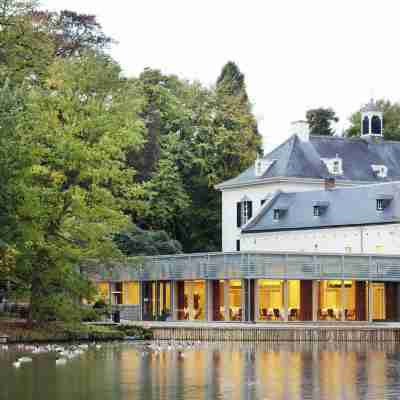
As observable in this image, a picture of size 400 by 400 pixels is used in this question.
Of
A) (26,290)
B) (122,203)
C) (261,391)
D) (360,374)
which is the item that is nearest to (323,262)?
(122,203)

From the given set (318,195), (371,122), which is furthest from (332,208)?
(371,122)

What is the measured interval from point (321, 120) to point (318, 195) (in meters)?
33.7

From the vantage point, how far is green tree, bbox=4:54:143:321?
47.4m

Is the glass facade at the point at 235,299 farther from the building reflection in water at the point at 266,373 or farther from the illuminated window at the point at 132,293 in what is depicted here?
the building reflection in water at the point at 266,373

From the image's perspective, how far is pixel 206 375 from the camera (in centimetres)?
3328

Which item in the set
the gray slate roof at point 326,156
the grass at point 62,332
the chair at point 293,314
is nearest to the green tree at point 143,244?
the gray slate roof at point 326,156

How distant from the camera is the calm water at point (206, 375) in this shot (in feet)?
93.4

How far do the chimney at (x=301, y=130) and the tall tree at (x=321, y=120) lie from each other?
19.5 metres

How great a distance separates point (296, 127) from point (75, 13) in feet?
57.3

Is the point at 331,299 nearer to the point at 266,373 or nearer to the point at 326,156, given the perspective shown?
the point at 326,156

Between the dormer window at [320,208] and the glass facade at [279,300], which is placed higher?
the dormer window at [320,208]

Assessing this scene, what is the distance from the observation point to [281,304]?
59.4m

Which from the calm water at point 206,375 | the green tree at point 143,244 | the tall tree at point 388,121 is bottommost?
the calm water at point 206,375

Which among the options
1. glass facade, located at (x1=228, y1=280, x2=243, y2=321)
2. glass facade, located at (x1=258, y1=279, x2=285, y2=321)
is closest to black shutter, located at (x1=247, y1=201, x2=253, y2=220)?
glass facade, located at (x1=228, y1=280, x2=243, y2=321)
